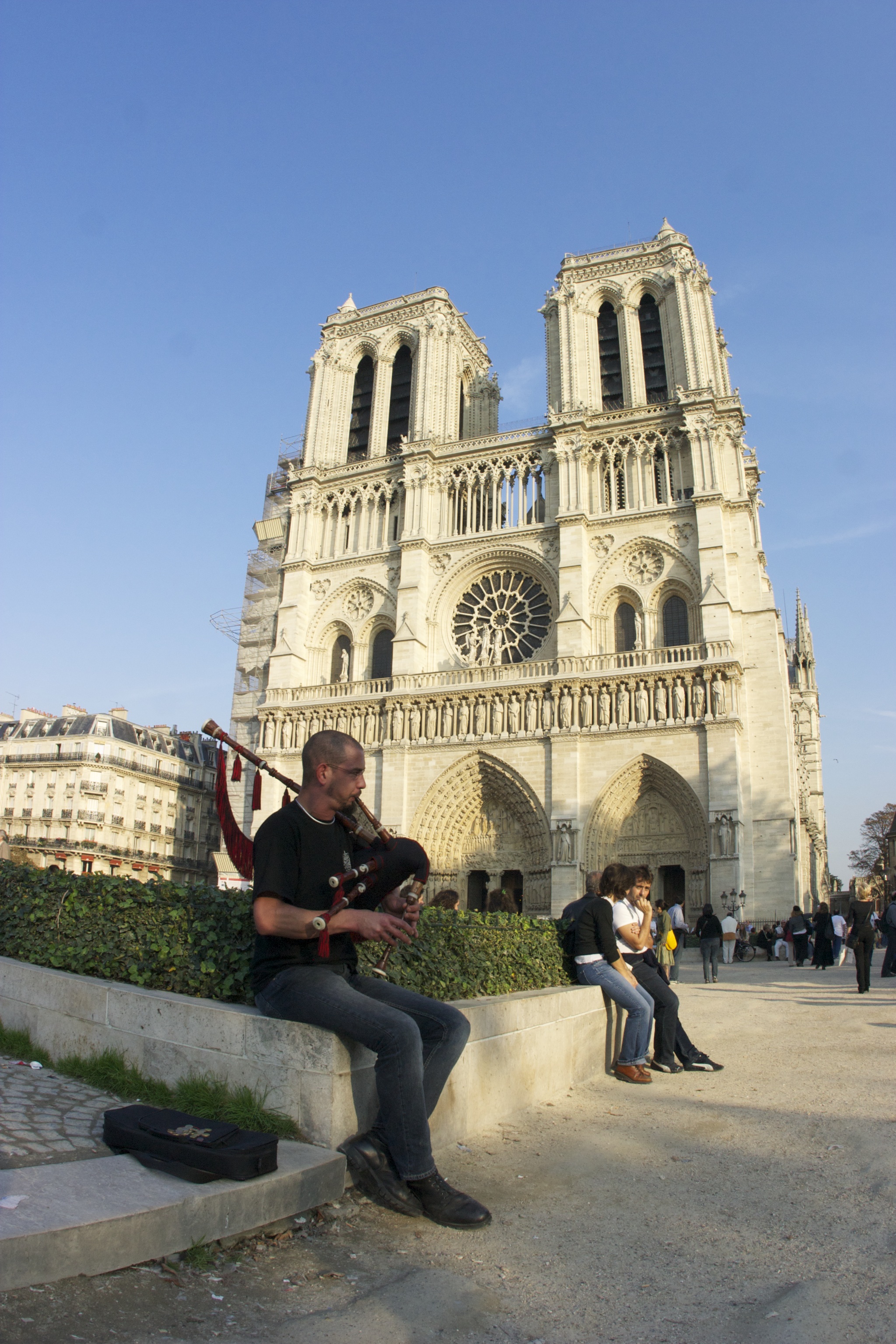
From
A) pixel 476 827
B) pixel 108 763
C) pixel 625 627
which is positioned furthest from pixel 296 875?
pixel 108 763

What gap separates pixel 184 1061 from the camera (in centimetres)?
367

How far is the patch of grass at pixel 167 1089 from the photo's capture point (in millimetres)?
3271

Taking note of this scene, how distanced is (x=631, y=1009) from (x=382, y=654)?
22.9 meters

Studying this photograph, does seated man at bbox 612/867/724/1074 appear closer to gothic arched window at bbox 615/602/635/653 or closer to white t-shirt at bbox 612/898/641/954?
white t-shirt at bbox 612/898/641/954

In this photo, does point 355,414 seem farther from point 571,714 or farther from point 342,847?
point 342,847

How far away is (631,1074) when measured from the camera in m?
5.47

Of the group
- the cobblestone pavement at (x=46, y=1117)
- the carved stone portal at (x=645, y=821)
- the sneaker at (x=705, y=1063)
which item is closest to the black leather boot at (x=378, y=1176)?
the cobblestone pavement at (x=46, y=1117)

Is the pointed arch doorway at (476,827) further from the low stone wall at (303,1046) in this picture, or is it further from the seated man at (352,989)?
the seated man at (352,989)

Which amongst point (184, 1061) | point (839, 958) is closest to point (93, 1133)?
point (184, 1061)

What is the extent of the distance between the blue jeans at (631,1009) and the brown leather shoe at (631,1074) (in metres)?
0.02

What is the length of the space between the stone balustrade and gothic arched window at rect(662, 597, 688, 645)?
1.44m

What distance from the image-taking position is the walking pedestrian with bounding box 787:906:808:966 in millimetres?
15570

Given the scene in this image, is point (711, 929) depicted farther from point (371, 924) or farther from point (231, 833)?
point (371, 924)

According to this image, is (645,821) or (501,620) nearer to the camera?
(645,821)
